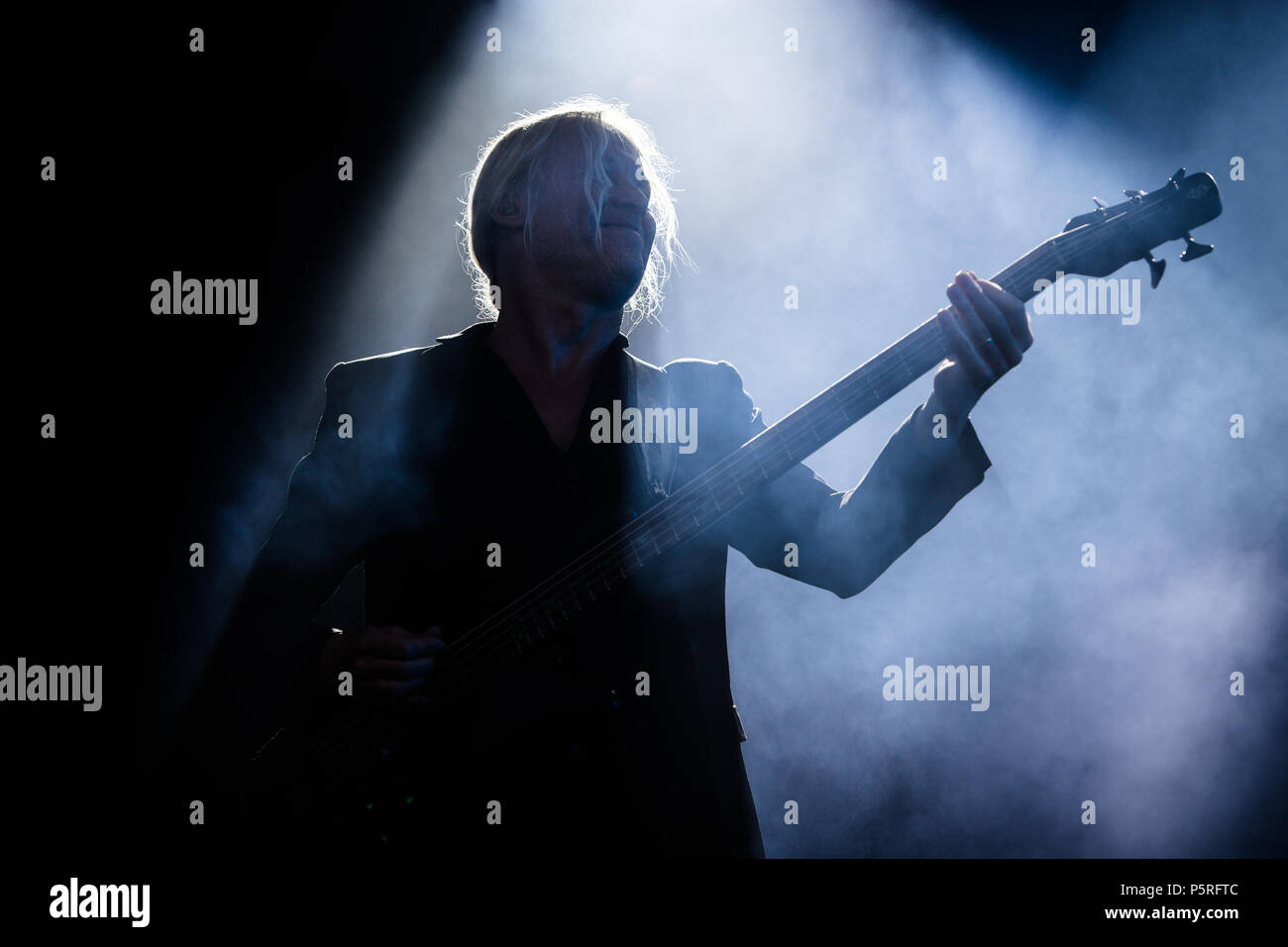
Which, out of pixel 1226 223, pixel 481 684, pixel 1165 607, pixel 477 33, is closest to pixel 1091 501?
pixel 1165 607

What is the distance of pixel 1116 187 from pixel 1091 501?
2.56ft

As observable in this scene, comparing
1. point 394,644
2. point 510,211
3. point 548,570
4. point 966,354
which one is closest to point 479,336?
point 510,211

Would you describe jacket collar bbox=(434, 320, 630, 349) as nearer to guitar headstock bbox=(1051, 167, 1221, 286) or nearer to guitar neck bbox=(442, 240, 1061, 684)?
guitar neck bbox=(442, 240, 1061, 684)

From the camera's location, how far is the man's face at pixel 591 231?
1408mm

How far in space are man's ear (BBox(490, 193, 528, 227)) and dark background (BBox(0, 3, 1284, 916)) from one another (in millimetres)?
600

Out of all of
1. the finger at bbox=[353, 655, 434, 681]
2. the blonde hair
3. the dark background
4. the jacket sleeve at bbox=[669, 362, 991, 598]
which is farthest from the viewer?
the dark background

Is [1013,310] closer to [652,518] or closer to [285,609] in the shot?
[652,518]

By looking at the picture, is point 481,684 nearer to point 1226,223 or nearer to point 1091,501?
point 1091,501

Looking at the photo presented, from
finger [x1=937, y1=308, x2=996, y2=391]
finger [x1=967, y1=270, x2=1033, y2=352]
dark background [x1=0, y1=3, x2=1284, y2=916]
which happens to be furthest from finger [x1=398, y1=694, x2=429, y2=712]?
finger [x1=967, y1=270, x2=1033, y2=352]

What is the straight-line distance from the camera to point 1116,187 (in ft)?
6.63

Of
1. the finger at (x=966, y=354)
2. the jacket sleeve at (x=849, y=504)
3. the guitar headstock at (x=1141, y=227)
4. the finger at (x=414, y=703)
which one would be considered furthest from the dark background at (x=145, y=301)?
the guitar headstock at (x=1141, y=227)

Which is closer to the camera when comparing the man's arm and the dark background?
the man's arm

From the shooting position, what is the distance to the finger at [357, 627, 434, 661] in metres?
1.25

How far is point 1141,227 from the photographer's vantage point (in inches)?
56.8
